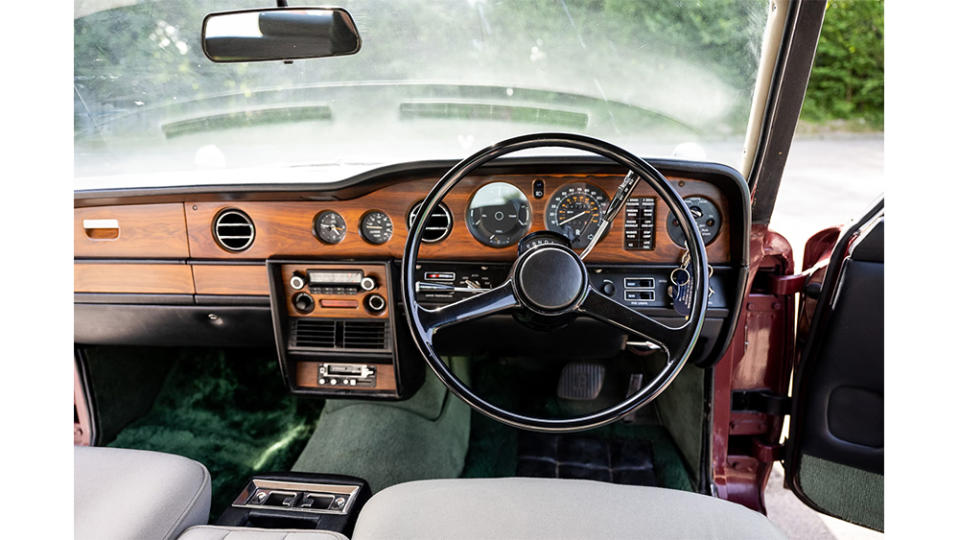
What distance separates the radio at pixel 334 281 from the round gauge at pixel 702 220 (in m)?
0.94

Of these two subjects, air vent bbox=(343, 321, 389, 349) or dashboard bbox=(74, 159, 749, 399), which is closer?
dashboard bbox=(74, 159, 749, 399)

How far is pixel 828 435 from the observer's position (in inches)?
73.4

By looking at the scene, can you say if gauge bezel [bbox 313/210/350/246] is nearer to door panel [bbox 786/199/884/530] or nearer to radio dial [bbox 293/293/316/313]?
radio dial [bbox 293/293/316/313]

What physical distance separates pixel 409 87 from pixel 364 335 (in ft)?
2.88

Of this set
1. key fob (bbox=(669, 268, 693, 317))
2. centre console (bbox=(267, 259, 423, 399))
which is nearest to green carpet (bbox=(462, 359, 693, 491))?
centre console (bbox=(267, 259, 423, 399))

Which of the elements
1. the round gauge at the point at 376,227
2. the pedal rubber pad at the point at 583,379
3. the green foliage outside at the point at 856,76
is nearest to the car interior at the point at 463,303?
the round gauge at the point at 376,227

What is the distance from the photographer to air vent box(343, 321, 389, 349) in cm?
201

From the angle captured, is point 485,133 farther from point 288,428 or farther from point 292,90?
point 288,428

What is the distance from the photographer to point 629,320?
154 centimetres

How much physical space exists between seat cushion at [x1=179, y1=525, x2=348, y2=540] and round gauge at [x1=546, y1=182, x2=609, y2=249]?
103cm

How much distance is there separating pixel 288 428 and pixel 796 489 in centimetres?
195

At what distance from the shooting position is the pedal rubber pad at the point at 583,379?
2623mm

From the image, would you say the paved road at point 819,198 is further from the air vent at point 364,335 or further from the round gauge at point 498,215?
the air vent at point 364,335
